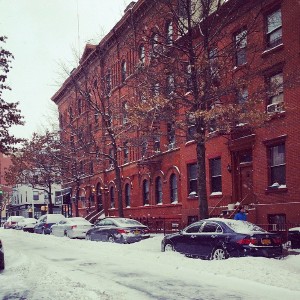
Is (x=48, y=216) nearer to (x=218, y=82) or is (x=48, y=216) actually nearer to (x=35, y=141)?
(x=35, y=141)

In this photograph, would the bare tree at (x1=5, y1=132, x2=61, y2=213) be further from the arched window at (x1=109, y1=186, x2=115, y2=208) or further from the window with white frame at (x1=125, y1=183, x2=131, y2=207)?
the window with white frame at (x1=125, y1=183, x2=131, y2=207)

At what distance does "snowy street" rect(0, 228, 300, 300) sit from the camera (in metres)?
8.60

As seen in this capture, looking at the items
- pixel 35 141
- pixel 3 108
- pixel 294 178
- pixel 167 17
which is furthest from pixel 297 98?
pixel 35 141

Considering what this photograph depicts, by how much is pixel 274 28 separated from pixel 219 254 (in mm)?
12500

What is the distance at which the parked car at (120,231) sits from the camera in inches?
827

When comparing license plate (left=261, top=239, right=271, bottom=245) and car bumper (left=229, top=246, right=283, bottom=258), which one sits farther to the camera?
license plate (left=261, top=239, right=271, bottom=245)

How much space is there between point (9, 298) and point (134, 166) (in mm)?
26616

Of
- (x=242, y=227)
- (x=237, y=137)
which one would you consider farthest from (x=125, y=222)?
(x=242, y=227)

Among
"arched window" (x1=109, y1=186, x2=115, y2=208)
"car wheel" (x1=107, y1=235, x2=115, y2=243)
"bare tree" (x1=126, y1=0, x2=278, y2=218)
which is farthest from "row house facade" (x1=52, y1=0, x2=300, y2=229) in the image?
"arched window" (x1=109, y1=186, x2=115, y2=208)

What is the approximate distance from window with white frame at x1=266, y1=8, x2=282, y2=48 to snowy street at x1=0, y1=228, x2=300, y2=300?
11.4 metres

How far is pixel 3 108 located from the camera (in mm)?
27328

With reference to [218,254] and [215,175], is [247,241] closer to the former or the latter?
[218,254]

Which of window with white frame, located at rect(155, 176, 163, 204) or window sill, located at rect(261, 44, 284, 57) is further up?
window sill, located at rect(261, 44, 284, 57)

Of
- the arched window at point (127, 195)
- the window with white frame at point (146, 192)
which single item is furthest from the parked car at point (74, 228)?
the arched window at point (127, 195)
